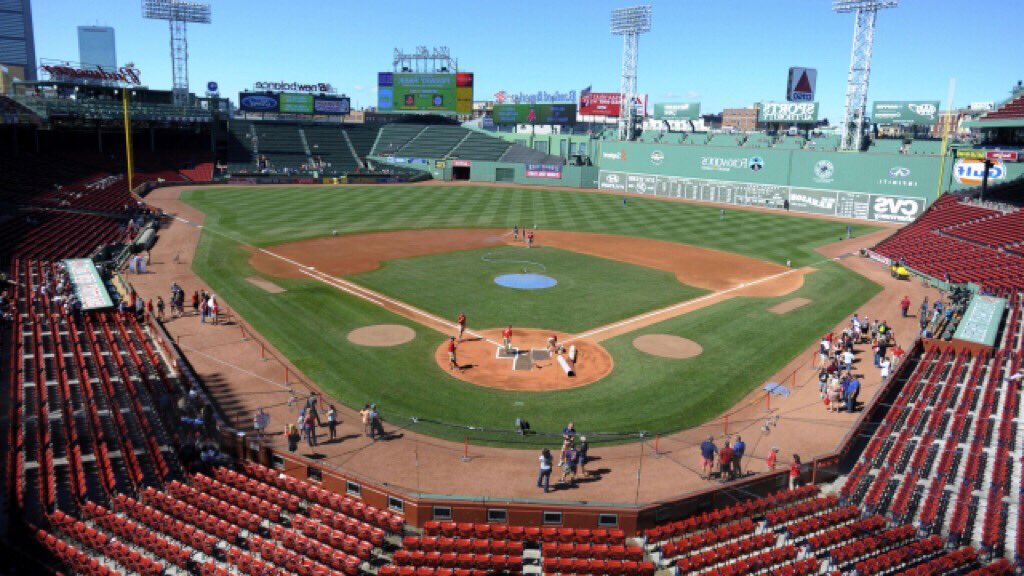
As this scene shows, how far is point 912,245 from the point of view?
2012 inches

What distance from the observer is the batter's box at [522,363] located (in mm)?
27500

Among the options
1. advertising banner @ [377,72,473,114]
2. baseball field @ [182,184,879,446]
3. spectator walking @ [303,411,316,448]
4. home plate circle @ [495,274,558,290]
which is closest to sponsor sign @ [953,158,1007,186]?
baseball field @ [182,184,879,446]

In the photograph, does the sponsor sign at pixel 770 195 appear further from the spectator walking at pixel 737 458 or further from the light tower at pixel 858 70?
the spectator walking at pixel 737 458

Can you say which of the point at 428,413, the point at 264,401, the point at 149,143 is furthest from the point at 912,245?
the point at 149,143

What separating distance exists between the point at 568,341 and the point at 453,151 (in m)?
81.0

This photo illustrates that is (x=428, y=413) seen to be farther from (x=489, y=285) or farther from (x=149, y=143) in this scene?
(x=149, y=143)

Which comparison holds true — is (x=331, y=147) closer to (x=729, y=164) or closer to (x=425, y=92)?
(x=425, y=92)

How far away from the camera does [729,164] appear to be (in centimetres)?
8044

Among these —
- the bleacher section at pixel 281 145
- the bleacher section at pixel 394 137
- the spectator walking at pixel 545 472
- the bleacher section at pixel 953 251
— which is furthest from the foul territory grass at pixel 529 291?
the bleacher section at pixel 394 137

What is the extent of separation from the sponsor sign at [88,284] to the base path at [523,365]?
673 inches

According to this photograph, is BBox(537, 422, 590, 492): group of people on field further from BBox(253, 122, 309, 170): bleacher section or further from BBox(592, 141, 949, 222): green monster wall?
BBox(253, 122, 309, 170): bleacher section

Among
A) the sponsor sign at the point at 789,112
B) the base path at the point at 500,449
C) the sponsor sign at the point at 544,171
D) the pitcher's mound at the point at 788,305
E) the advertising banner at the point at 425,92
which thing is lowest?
the base path at the point at 500,449

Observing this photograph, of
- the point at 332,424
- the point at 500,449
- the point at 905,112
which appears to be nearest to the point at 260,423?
the point at 332,424

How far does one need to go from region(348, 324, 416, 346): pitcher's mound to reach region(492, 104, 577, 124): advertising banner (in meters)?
81.6
